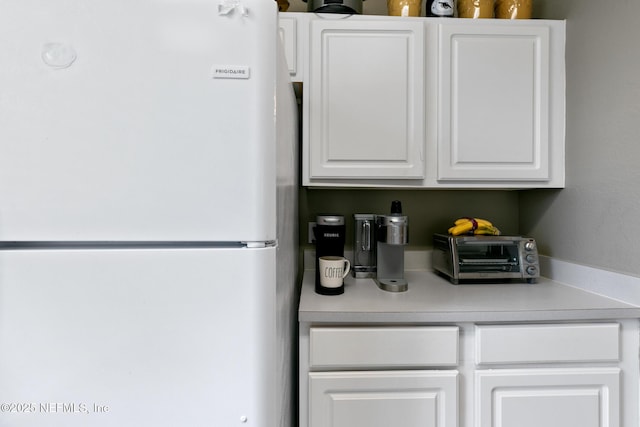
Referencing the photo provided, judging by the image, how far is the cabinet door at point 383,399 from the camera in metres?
1.00

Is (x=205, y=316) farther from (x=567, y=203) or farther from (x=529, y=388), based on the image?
(x=567, y=203)

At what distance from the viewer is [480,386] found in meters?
1.02

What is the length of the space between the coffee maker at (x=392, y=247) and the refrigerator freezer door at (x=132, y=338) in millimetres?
747

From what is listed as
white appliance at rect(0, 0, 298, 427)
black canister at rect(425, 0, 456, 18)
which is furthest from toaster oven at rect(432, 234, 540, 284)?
white appliance at rect(0, 0, 298, 427)

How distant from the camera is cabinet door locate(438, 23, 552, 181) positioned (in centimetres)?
132

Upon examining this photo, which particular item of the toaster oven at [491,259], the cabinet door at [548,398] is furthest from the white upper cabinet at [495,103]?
the cabinet door at [548,398]

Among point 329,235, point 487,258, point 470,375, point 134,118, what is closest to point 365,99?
point 329,235

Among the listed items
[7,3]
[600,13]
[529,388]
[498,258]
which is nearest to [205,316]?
[7,3]

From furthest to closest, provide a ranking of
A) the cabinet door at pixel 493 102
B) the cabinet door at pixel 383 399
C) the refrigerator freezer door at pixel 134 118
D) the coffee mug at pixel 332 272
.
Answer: the cabinet door at pixel 493 102
the coffee mug at pixel 332 272
the cabinet door at pixel 383 399
the refrigerator freezer door at pixel 134 118

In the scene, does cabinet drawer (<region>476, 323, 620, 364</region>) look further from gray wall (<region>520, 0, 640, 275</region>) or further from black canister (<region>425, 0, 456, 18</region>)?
black canister (<region>425, 0, 456, 18</region>)

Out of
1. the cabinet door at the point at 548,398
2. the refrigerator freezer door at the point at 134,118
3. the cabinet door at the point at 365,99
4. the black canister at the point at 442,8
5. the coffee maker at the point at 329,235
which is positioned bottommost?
the cabinet door at the point at 548,398

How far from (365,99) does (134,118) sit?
95 cm

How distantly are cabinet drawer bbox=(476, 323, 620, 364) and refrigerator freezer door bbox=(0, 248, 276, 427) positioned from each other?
2.61 feet

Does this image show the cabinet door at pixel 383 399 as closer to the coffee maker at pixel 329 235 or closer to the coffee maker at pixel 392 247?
the coffee maker at pixel 392 247
